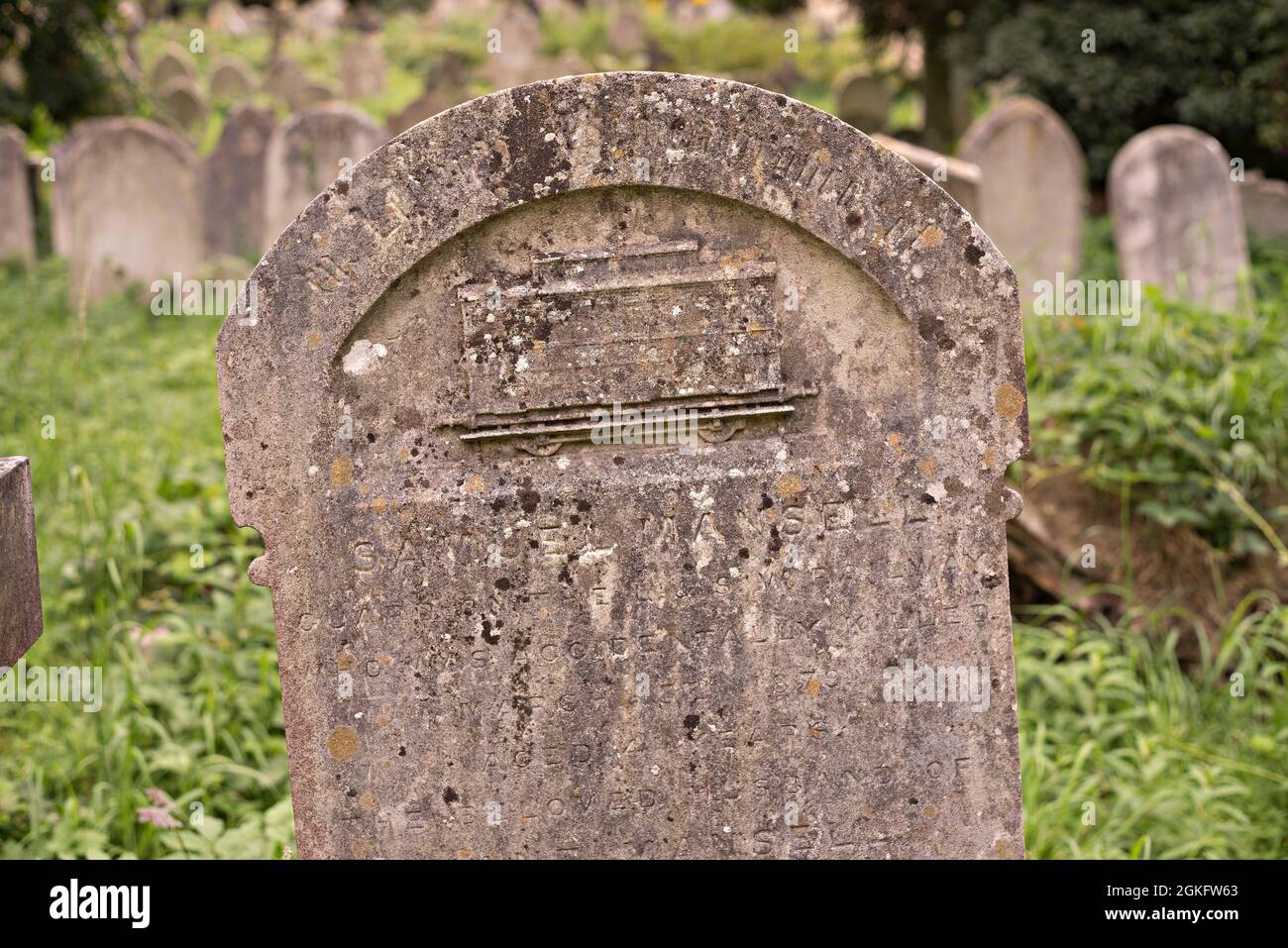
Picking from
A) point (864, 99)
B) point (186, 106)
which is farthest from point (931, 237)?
point (186, 106)

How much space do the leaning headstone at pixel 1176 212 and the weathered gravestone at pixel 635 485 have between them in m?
5.78

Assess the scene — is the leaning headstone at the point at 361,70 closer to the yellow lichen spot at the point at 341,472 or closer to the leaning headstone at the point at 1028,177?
the leaning headstone at the point at 1028,177

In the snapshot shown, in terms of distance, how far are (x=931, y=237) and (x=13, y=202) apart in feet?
29.8

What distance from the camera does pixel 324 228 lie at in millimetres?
2480

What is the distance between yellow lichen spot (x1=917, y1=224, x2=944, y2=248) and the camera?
8.16 feet

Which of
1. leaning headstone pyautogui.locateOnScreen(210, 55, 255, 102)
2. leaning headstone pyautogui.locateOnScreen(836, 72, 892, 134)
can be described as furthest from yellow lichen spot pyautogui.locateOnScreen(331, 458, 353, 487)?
leaning headstone pyautogui.locateOnScreen(210, 55, 255, 102)

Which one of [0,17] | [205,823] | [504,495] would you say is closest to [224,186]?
[0,17]

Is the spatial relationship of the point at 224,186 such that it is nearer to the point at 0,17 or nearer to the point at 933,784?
→ the point at 0,17

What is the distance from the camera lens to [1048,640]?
4.34m

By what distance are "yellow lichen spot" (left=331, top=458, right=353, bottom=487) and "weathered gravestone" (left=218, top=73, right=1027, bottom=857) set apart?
28 mm

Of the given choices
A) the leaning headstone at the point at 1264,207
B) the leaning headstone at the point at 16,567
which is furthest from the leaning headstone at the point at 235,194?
the leaning headstone at the point at 16,567

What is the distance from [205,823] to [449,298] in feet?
5.79

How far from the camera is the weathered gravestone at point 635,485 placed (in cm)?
248

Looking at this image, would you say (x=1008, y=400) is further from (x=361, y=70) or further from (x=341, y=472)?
(x=361, y=70)
